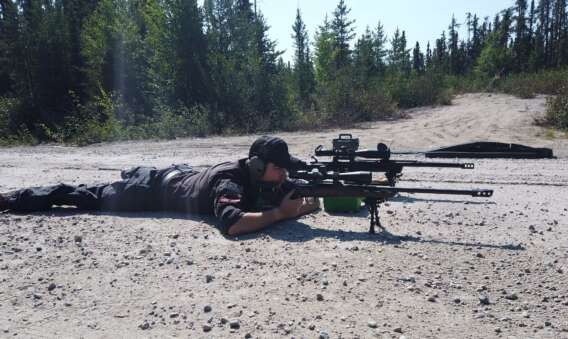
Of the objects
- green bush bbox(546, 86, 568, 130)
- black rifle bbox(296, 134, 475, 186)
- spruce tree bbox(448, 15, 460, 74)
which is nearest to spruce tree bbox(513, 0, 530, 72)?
spruce tree bbox(448, 15, 460, 74)

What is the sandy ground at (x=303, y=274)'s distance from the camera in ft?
9.55

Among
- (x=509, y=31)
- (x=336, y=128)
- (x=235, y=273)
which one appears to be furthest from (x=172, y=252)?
(x=509, y=31)

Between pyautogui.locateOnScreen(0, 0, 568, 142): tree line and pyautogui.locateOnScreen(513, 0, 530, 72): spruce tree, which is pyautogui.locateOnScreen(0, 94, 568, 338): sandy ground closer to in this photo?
pyautogui.locateOnScreen(0, 0, 568, 142): tree line

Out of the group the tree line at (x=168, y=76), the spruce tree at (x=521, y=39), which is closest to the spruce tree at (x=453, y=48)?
the spruce tree at (x=521, y=39)

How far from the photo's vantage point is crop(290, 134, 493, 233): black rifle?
4.47 meters

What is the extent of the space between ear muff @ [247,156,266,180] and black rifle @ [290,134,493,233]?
0.43 meters

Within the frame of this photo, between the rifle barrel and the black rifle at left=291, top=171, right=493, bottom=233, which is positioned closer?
the rifle barrel

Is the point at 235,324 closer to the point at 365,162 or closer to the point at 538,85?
the point at 365,162

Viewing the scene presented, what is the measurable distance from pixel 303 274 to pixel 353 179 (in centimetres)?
145

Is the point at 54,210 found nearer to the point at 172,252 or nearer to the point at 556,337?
the point at 172,252

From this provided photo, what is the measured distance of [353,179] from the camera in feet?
15.6

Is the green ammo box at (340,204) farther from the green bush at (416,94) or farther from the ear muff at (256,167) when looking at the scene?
the green bush at (416,94)

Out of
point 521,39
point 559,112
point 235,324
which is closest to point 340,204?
point 235,324

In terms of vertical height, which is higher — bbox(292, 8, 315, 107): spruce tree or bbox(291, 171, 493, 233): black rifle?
bbox(292, 8, 315, 107): spruce tree
